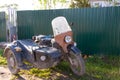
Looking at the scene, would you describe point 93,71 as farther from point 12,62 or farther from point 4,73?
point 4,73

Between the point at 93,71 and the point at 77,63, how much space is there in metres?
0.91

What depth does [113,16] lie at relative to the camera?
7.62 metres

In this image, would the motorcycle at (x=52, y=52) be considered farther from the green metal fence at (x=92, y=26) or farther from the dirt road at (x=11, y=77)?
the green metal fence at (x=92, y=26)

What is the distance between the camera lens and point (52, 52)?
6.02 meters

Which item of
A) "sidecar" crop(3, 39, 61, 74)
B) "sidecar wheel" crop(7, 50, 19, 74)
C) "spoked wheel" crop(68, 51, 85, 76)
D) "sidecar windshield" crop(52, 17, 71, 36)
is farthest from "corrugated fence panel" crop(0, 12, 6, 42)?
"spoked wheel" crop(68, 51, 85, 76)

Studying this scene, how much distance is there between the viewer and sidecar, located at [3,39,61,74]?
239 inches

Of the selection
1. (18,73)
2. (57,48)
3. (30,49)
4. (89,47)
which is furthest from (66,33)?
(89,47)

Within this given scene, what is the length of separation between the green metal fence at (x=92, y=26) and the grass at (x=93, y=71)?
0.31 meters

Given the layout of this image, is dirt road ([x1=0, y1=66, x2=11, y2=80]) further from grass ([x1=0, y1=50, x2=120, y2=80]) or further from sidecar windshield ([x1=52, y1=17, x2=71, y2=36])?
sidecar windshield ([x1=52, y1=17, x2=71, y2=36])

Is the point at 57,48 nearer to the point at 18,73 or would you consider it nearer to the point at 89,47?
the point at 18,73

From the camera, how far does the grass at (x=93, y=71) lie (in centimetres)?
640

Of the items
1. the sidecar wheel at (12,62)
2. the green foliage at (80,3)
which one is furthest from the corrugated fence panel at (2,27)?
the sidecar wheel at (12,62)

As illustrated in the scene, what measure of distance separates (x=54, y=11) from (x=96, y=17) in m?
1.74

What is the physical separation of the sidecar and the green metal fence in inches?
81.2
